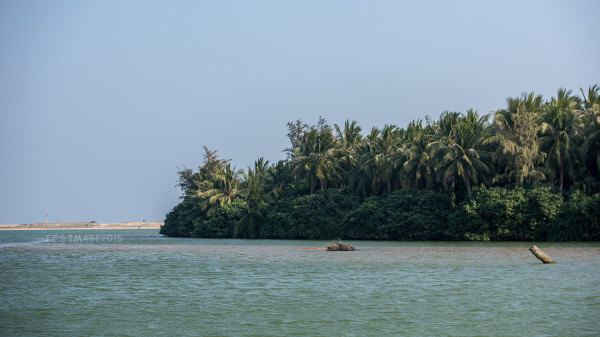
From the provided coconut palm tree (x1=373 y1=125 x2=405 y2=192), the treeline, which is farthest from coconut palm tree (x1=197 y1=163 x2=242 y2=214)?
coconut palm tree (x1=373 y1=125 x2=405 y2=192)

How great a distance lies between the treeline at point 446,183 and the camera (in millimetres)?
52500

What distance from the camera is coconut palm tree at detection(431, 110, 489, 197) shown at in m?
56.8

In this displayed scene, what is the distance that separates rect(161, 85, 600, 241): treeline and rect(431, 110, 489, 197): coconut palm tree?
0.30 feet

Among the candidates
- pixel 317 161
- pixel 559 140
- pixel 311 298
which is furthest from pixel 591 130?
pixel 311 298

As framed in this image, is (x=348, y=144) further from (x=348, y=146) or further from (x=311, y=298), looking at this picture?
(x=311, y=298)

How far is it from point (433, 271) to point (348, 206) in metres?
38.7

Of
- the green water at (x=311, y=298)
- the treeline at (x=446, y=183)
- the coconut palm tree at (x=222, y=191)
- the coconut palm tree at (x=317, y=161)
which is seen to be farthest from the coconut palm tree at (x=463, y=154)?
the coconut palm tree at (x=222, y=191)

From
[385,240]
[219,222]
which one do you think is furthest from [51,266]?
[219,222]

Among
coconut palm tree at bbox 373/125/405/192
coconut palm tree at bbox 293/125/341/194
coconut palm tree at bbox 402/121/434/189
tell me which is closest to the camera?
coconut palm tree at bbox 402/121/434/189

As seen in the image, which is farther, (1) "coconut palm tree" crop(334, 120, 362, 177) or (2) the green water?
(1) "coconut palm tree" crop(334, 120, 362, 177)

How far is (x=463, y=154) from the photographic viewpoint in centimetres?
5706

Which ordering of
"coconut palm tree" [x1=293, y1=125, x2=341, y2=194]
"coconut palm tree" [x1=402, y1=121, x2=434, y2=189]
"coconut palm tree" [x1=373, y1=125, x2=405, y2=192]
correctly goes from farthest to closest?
"coconut palm tree" [x1=293, y1=125, x2=341, y2=194], "coconut palm tree" [x1=373, y1=125, x2=405, y2=192], "coconut palm tree" [x1=402, y1=121, x2=434, y2=189]

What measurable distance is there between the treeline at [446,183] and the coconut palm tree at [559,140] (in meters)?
0.08

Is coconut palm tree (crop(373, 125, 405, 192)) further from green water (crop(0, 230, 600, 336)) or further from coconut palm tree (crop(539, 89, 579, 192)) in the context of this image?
green water (crop(0, 230, 600, 336))
